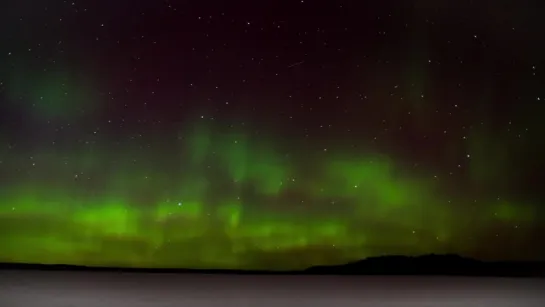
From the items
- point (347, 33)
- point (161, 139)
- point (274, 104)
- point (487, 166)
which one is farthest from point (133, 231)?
point (487, 166)

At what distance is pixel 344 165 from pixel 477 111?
0.34m

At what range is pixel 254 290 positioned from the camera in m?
1.20

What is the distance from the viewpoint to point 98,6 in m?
1.23

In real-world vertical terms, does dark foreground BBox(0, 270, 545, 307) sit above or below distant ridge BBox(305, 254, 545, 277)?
below

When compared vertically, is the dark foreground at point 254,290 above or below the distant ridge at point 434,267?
below

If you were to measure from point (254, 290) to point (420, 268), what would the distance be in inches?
15.0

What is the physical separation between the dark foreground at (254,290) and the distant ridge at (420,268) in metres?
0.01

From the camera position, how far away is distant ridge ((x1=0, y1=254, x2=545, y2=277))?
3.94 feet

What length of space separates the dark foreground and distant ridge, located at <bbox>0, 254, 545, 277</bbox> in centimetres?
1

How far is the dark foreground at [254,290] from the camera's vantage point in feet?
3.86

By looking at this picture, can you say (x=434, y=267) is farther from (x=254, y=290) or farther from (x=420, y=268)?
(x=254, y=290)

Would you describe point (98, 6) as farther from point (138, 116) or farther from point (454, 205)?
point (454, 205)

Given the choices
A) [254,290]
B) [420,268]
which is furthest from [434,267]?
[254,290]

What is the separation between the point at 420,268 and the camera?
1212 millimetres
